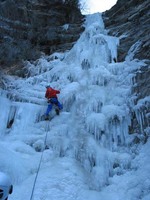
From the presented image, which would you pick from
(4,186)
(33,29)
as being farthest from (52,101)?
(33,29)

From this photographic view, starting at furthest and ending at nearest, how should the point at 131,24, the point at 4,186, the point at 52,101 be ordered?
the point at 131,24 → the point at 52,101 → the point at 4,186

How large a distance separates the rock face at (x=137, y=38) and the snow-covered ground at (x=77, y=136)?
316 millimetres

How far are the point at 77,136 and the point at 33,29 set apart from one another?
8565mm

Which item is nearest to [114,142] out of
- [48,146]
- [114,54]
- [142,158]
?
[142,158]

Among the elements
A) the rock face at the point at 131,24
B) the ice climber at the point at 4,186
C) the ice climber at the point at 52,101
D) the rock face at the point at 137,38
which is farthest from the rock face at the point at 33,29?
the ice climber at the point at 4,186

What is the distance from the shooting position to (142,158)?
7.80 m

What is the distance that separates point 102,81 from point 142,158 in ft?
12.3

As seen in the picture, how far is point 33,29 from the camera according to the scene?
15852 millimetres

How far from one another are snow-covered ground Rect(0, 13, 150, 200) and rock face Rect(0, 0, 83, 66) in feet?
6.81

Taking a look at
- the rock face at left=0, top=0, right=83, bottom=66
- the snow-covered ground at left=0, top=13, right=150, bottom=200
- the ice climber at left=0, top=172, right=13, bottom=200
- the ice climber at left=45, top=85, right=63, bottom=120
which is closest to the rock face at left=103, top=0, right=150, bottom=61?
the snow-covered ground at left=0, top=13, right=150, bottom=200

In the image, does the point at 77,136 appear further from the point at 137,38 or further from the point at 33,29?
the point at 33,29

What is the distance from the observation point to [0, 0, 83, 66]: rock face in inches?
562

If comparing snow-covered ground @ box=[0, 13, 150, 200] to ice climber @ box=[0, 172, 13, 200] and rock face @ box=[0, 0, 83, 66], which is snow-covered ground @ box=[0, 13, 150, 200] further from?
rock face @ box=[0, 0, 83, 66]

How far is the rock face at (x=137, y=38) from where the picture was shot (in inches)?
350
